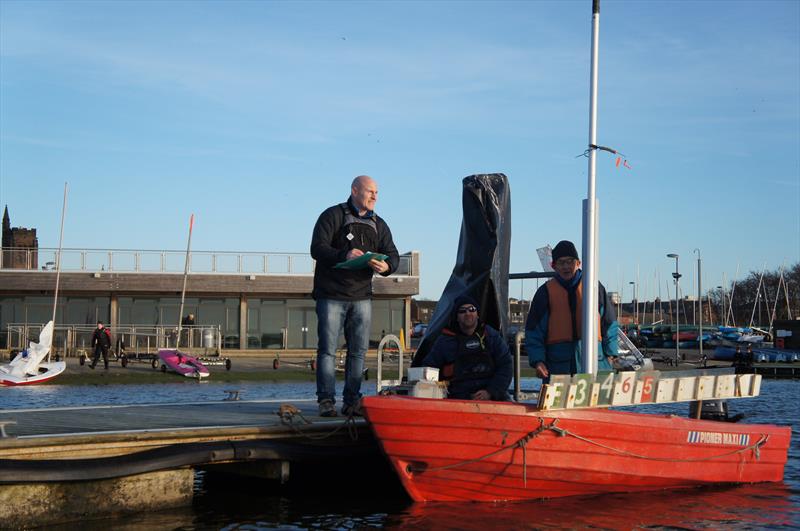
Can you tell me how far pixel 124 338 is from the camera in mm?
41125

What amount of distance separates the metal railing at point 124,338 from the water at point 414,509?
2994 cm

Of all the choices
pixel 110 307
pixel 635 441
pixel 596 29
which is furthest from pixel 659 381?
pixel 110 307

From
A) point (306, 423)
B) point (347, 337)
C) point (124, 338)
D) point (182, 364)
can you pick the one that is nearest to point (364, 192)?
point (347, 337)

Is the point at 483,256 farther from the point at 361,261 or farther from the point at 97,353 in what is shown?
the point at 97,353

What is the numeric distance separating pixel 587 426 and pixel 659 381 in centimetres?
86

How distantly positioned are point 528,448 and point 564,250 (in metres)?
2.18

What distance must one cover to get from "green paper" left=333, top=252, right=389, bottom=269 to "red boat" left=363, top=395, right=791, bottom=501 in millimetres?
1433

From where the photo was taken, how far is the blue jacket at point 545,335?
9.26 meters

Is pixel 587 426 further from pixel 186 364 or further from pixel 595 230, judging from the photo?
pixel 186 364

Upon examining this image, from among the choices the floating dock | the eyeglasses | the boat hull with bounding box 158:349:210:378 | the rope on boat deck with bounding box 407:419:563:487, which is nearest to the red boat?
the rope on boat deck with bounding box 407:419:563:487

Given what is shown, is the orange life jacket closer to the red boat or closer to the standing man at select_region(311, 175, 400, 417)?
the red boat

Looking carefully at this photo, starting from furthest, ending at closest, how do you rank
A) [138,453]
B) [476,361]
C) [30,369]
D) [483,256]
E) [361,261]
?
[30,369]
[483,256]
[476,361]
[361,261]
[138,453]

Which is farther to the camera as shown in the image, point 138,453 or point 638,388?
point 638,388

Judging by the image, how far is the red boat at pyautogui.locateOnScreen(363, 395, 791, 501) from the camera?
791 centimetres
